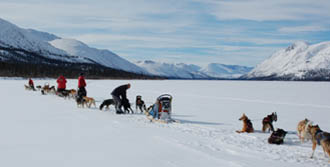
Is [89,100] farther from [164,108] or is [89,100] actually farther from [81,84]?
[164,108]

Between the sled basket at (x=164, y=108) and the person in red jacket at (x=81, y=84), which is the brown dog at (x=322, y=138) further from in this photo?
the person in red jacket at (x=81, y=84)

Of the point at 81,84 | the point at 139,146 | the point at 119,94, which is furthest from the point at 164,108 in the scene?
the point at 81,84

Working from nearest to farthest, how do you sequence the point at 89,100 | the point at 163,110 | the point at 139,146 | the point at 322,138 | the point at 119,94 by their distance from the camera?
the point at 322,138, the point at 139,146, the point at 163,110, the point at 119,94, the point at 89,100

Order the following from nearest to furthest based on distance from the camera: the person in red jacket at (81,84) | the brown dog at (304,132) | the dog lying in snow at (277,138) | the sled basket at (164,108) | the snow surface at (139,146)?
the snow surface at (139,146)
the brown dog at (304,132)
the dog lying in snow at (277,138)
the sled basket at (164,108)
the person in red jacket at (81,84)

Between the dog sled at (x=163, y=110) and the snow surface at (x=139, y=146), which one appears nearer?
the snow surface at (x=139, y=146)

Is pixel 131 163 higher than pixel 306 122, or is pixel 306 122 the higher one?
pixel 306 122

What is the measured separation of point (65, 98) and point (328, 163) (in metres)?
16.6

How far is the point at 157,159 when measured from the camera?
5828 mm

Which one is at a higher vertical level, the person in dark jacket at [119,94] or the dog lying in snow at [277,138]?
the person in dark jacket at [119,94]

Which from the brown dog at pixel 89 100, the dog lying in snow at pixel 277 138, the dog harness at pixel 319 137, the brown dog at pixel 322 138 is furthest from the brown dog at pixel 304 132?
the brown dog at pixel 89 100

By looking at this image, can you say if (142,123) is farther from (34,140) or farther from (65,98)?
(65,98)

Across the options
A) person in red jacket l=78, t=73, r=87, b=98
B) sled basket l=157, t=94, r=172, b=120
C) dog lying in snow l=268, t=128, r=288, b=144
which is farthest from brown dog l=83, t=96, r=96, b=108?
dog lying in snow l=268, t=128, r=288, b=144

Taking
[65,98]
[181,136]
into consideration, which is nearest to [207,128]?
[181,136]

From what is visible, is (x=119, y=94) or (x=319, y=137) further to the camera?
(x=119, y=94)
